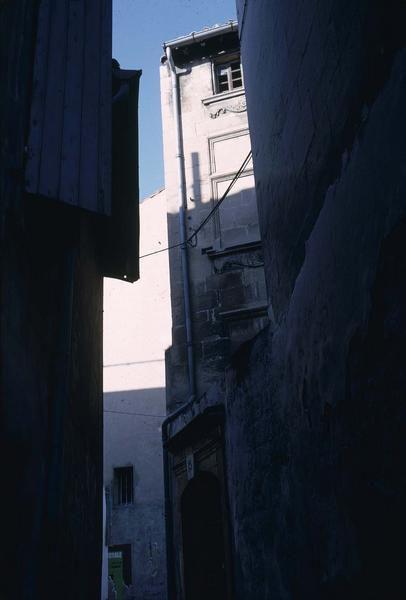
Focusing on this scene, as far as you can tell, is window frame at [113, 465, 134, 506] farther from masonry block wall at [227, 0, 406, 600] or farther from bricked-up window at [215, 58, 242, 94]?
Answer: masonry block wall at [227, 0, 406, 600]

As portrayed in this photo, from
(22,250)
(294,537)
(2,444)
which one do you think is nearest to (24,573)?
(2,444)

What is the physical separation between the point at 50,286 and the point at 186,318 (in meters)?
6.18

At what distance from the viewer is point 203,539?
8.69 meters

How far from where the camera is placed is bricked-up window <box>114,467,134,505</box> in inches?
702

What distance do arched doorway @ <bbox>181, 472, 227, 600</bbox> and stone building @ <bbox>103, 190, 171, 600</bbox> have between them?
7.58 meters

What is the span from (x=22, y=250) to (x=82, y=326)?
1.55 metres

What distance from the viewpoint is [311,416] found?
4.23 meters

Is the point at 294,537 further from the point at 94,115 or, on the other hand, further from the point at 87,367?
the point at 94,115

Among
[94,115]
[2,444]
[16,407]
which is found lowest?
[2,444]

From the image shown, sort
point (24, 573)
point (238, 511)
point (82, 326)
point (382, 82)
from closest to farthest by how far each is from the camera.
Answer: point (382, 82), point (24, 573), point (82, 326), point (238, 511)

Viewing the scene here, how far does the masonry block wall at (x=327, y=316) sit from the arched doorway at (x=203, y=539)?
2.01 meters

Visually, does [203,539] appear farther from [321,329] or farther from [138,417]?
[138,417]

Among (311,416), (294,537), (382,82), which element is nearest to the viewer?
(382,82)

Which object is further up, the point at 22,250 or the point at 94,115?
the point at 94,115
